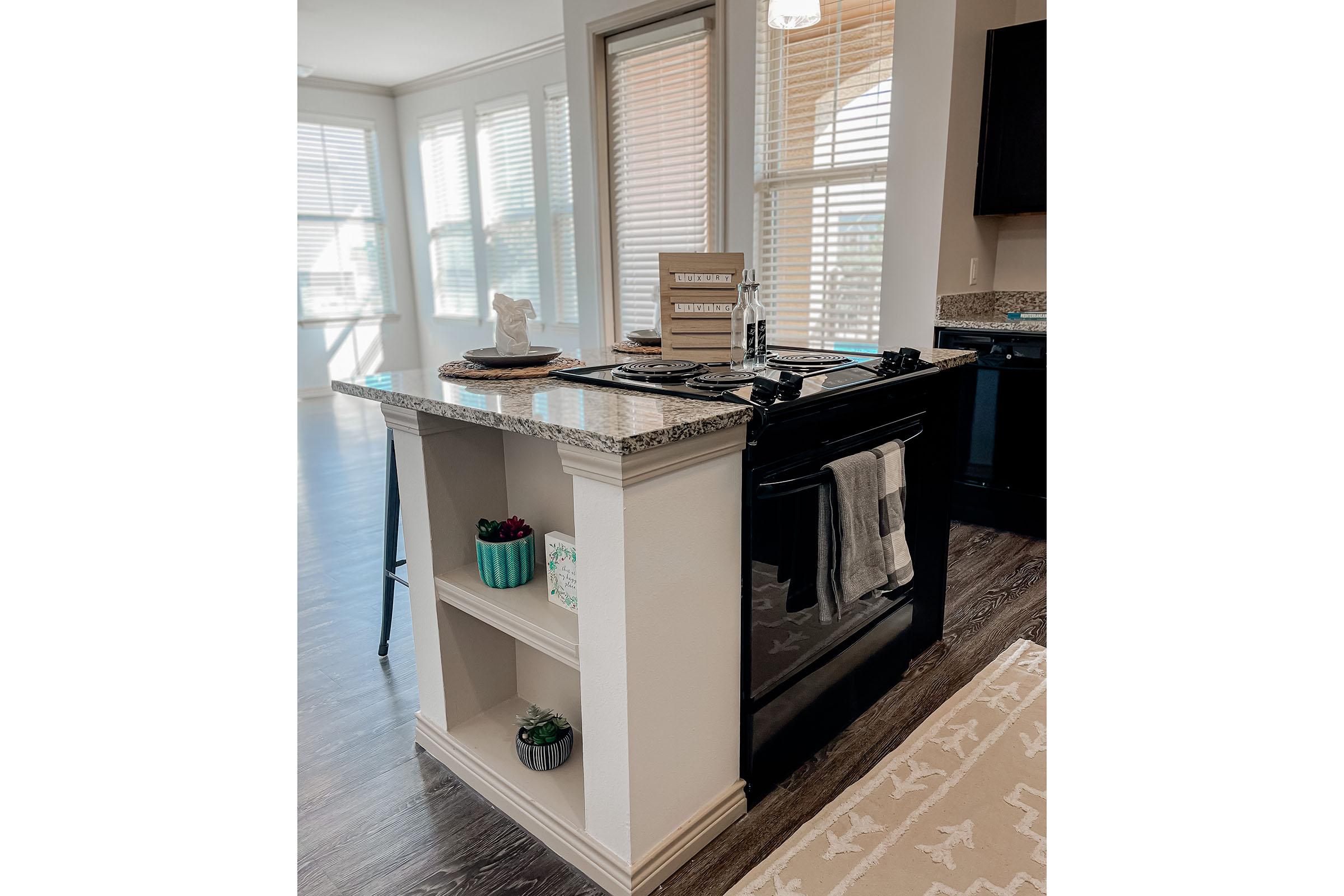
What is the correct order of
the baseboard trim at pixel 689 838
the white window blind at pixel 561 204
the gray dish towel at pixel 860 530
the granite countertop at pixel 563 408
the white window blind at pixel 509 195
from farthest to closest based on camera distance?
the white window blind at pixel 509 195 < the white window blind at pixel 561 204 < the gray dish towel at pixel 860 530 < the baseboard trim at pixel 689 838 < the granite countertop at pixel 563 408

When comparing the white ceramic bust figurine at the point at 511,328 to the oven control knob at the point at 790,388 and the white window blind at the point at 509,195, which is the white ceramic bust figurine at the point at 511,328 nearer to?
the oven control knob at the point at 790,388

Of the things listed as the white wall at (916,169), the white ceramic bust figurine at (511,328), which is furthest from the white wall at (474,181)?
the white ceramic bust figurine at (511,328)

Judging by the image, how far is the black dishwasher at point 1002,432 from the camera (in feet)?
11.0

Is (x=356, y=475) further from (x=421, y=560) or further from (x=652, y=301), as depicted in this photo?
(x=421, y=560)

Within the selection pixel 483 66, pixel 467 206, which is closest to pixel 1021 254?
pixel 483 66

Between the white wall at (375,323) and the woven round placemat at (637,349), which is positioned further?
the white wall at (375,323)

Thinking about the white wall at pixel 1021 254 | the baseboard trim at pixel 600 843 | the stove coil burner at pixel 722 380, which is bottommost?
the baseboard trim at pixel 600 843

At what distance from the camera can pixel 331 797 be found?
5.91ft

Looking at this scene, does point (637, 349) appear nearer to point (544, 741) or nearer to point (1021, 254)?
point (544, 741)

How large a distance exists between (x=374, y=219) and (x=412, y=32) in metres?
2.46

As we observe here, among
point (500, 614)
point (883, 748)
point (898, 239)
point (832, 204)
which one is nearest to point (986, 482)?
point (898, 239)

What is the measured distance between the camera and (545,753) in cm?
177

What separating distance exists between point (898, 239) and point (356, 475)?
3227mm

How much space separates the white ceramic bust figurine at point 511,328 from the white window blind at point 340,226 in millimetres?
5957
